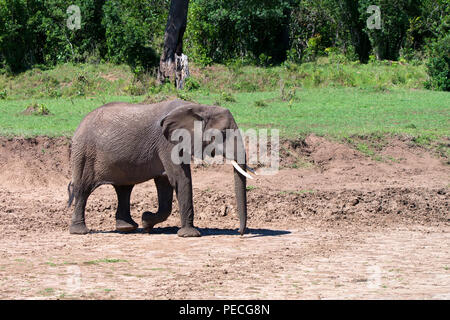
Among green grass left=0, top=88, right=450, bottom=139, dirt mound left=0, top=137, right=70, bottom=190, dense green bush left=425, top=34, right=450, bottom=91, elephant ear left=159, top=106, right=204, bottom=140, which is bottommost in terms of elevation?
dirt mound left=0, top=137, right=70, bottom=190

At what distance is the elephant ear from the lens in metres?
10.0

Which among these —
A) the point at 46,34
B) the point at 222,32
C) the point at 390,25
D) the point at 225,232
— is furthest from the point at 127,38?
the point at 225,232

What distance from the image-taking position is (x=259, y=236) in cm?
1022

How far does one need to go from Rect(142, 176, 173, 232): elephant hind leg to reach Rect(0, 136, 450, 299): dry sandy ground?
25 cm

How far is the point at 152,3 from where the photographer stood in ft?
101

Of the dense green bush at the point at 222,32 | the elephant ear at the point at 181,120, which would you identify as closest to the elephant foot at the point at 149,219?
the elephant ear at the point at 181,120

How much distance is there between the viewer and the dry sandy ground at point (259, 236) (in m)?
7.17

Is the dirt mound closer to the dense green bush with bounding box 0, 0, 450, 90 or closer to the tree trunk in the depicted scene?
the tree trunk

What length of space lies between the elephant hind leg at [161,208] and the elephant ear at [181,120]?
31.1 inches

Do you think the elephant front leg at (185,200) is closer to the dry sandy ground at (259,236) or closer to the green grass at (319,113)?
the dry sandy ground at (259,236)

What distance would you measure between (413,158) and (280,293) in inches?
331

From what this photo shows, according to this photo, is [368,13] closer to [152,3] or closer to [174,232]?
[152,3]

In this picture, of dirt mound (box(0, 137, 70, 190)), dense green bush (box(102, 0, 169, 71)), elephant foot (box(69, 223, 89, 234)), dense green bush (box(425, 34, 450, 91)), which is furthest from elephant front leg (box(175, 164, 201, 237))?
dense green bush (box(102, 0, 169, 71))
